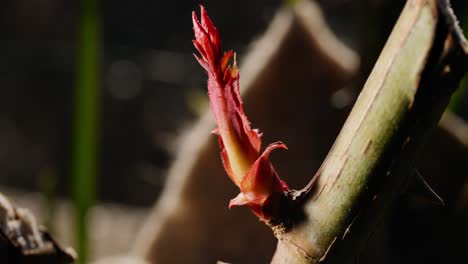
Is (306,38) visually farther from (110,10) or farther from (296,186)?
(110,10)

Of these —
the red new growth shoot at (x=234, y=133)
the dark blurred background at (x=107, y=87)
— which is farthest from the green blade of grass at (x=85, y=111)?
the dark blurred background at (x=107, y=87)

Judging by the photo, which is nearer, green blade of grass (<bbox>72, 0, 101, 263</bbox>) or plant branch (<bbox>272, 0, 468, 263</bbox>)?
plant branch (<bbox>272, 0, 468, 263</bbox>)

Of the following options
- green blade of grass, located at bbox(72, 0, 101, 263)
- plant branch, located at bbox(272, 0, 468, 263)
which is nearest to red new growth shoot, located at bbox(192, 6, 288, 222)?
plant branch, located at bbox(272, 0, 468, 263)

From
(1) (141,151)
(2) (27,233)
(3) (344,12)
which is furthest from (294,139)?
(1) (141,151)

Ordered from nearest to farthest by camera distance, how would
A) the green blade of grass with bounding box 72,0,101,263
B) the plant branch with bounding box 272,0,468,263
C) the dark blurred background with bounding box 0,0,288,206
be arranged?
1. the plant branch with bounding box 272,0,468,263
2. the green blade of grass with bounding box 72,0,101,263
3. the dark blurred background with bounding box 0,0,288,206

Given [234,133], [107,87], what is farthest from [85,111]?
[107,87]

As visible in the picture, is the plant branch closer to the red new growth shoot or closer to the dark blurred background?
the red new growth shoot

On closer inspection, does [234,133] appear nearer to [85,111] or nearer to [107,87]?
[85,111]
